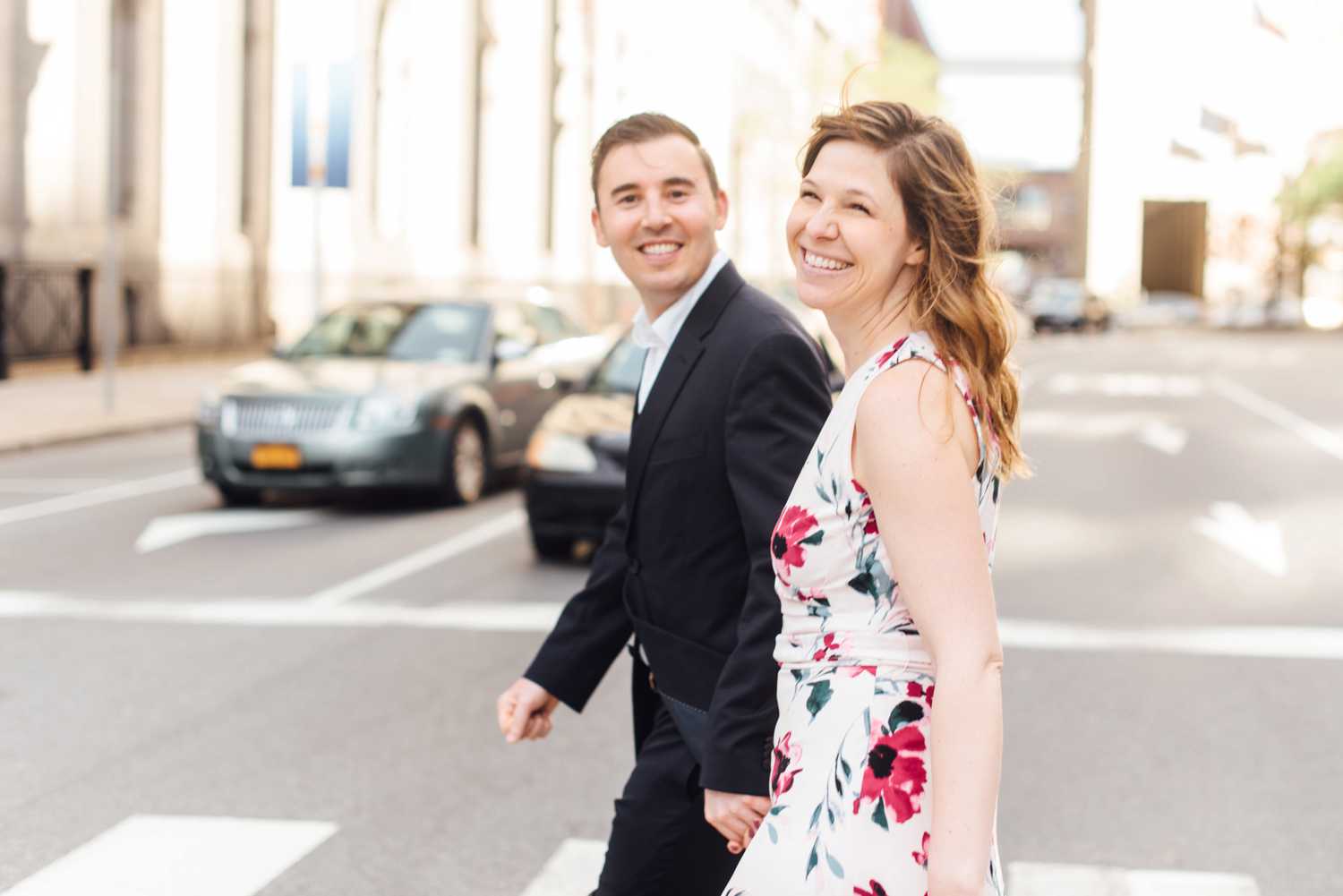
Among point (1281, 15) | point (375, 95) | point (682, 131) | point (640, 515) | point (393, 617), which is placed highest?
point (1281, 15)

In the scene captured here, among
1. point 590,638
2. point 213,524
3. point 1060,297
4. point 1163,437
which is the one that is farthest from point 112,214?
point 1060,297

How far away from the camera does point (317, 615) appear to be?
8742mm

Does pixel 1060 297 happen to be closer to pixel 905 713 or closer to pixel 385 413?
pixel 385 413

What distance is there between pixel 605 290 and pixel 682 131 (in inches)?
1961

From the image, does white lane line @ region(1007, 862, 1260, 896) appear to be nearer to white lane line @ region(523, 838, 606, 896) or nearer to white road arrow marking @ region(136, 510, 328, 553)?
white lane line @ region(523, 838, 606, 896)

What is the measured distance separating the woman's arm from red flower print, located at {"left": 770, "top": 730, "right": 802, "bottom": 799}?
22cm

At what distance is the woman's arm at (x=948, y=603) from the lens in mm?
2131

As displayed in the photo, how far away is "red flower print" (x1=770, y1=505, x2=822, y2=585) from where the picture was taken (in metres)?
2.33

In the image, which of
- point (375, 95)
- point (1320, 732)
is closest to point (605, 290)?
point (375, 95)

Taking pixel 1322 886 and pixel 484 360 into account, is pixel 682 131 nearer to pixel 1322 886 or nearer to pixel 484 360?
pixel 1322 886

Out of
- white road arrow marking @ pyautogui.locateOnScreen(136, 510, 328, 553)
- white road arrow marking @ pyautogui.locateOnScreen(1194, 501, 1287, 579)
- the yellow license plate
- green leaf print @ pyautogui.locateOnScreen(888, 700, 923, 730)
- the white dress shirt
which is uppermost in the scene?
the white dress shirt

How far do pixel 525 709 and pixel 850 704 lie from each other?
121 cm

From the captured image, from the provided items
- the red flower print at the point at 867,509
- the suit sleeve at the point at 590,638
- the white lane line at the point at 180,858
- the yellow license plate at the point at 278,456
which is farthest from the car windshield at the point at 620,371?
the red flower print at the point at 867,509

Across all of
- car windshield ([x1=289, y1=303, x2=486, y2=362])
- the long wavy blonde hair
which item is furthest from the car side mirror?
the long wavy blonde hair
